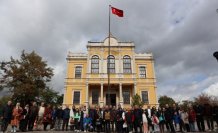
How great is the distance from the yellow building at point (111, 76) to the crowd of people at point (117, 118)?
19.7 metres

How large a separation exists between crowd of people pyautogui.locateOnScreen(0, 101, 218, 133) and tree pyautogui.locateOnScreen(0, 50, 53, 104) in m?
19.2

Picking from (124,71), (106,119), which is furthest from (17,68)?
(106,119)

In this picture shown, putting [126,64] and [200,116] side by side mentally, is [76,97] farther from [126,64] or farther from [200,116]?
[200,116]

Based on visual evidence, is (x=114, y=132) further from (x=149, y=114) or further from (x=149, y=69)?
(x=149, y=69)

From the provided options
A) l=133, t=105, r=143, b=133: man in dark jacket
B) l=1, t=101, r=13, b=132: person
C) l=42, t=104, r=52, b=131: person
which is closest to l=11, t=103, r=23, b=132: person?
l=1, t=101, r=13, b=132: person

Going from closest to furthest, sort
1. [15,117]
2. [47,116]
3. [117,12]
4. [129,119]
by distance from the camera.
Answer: [15,117] < [129,119] < [47,116] < [117,12]

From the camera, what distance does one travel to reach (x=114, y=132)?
1470cm

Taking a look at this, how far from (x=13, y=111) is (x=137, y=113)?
734 centimetres

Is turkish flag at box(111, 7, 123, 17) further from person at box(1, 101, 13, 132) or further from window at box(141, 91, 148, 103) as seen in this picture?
window at box(141, 91, 148, 103)

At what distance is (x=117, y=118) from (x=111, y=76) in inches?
862

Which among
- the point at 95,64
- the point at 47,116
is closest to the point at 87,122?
the point at 47,116

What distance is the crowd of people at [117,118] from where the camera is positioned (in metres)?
13.6

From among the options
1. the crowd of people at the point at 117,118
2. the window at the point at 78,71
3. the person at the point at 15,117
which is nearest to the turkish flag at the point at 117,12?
the crowd of people at the point at 117,118

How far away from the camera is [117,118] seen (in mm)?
14227
